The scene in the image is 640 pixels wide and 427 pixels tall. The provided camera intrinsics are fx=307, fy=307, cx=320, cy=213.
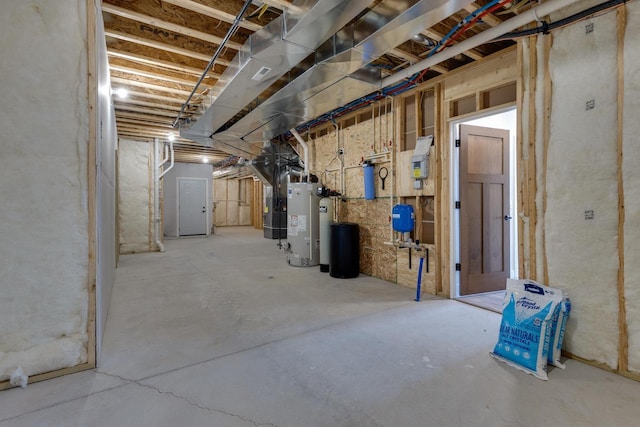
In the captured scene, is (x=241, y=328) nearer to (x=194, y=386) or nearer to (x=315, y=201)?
(x=194, y=386)

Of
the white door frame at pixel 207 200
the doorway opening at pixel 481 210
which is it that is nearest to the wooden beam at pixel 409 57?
the doorway opening at pixel 481 210

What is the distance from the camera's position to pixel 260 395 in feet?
5.82

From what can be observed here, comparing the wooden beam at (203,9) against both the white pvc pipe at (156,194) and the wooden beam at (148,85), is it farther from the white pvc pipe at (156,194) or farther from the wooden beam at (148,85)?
the white pvc pipe at (156,194)

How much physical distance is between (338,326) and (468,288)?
1.81m

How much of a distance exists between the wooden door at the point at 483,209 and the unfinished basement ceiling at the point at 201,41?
3.38ft

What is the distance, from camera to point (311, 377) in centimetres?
196

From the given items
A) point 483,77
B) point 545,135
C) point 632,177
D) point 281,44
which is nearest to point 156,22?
point 281,44

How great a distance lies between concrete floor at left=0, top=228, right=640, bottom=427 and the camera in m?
1.60

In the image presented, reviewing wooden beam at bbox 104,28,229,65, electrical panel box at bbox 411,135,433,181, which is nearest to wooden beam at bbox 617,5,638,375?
electrical panel box at bbox 411,135,433,181

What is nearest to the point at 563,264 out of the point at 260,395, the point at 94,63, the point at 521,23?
the point at 521,23

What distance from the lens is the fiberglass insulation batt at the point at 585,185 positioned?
206 centimetres

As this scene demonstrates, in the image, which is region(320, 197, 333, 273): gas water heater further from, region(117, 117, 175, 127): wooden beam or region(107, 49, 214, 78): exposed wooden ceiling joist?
region(117, 117, 175, 127): wooden beam

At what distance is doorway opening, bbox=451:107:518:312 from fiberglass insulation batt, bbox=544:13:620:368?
107 centimetres

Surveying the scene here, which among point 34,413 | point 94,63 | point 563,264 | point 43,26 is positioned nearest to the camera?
point 34,413
